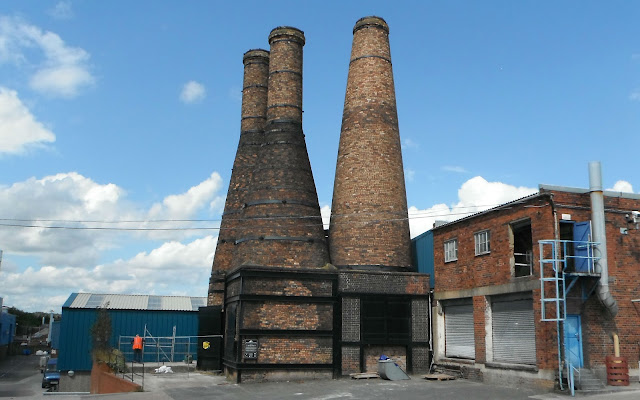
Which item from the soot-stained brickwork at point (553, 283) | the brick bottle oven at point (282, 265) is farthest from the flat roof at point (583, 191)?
the brick bottle oven at point (282, 265)

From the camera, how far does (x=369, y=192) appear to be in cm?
2219

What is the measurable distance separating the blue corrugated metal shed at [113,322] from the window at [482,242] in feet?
50.2

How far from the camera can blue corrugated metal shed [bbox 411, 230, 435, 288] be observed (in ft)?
72.1

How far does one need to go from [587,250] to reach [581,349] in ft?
9.05

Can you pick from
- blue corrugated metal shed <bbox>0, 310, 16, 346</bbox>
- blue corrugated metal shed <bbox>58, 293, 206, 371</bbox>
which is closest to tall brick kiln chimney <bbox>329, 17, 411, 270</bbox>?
blue corrugated metal shed <bbox>58, 293, 206, 371</bbox>

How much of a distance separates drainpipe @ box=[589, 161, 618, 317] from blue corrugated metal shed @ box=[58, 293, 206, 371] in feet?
62.9

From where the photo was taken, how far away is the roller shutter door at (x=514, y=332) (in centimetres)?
1670

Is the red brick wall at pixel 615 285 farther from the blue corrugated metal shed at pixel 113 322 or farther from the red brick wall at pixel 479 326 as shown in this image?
the blue corrugated metal shed at pixel 113 322

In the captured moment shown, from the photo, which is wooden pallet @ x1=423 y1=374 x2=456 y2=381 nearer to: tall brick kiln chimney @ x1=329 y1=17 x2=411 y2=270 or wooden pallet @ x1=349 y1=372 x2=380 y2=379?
wooden pallet @ x1=349 y1=372 x2=380 y2=379

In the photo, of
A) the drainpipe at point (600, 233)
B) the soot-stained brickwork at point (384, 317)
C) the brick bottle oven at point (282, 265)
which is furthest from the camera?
the soot-stained brickwork at point (384, 317)

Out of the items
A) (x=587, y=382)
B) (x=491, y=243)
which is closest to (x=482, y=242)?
(x=491, y=243)

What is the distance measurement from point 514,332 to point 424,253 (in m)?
5.89

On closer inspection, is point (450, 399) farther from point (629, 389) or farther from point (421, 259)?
point (421, 259)

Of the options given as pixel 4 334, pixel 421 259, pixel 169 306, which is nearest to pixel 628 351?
pixel 421 259
